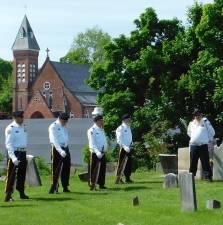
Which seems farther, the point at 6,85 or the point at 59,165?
the point at 6,85

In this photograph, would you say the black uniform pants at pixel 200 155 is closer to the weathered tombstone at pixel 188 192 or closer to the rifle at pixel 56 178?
the rifle at pixel 56 178

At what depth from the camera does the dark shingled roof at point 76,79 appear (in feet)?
331

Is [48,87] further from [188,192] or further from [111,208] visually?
[188,192]

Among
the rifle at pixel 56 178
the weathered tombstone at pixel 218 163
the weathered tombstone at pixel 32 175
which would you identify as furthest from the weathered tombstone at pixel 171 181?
the weathered tombstone at pixel 32 175

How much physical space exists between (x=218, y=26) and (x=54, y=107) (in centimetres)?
7954

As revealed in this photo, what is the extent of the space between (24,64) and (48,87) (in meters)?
8.49

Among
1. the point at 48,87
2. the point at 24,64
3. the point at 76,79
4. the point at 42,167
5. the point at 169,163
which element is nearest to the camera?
the point at 169,163

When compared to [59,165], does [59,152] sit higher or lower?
higher

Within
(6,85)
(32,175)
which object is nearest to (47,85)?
(6,85)

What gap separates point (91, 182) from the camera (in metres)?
17.5

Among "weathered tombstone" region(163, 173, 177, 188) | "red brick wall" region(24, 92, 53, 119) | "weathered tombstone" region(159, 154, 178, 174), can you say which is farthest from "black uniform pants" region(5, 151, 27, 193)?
"red brick wall" region(24, 92, 53, 119)

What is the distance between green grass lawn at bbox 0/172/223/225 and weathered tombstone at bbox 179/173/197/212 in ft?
0.64

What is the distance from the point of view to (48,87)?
105938 millimetres

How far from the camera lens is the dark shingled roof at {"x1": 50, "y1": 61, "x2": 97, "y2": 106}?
331 feet
